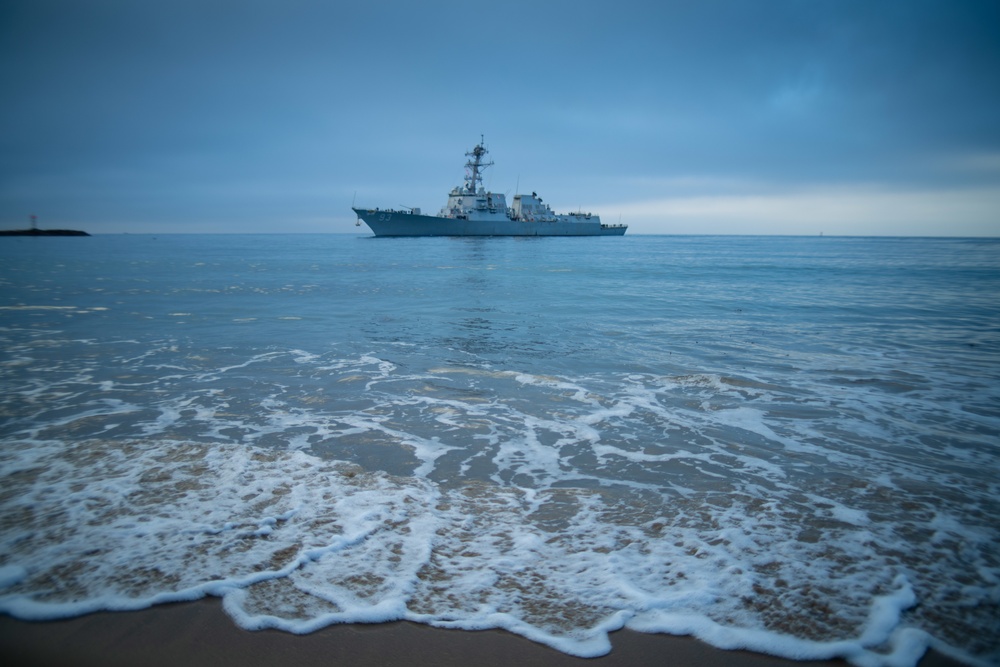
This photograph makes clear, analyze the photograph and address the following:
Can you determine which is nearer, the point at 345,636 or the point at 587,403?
the point at 345,636

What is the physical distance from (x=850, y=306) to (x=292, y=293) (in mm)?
20067

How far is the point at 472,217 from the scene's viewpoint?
3260 inches

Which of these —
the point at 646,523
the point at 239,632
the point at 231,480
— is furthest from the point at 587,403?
the point at 239,632

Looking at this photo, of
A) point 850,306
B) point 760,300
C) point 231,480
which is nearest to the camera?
point 231,480

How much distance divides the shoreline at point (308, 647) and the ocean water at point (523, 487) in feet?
0.26

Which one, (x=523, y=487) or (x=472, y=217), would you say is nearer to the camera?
(x=523, y=487)

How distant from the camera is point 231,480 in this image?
4.06 meters

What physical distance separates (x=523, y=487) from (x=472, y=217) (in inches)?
3212

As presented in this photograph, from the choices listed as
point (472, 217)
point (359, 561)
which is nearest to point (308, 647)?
point (359, 561)

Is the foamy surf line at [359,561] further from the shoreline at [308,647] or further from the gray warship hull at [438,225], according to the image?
the gray warship hull at [438,225]

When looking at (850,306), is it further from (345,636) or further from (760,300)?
(345,636)

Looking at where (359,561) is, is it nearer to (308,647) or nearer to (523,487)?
(308,647)

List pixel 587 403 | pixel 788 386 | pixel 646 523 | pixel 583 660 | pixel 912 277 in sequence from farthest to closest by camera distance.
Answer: pixel 912 277 < pixel 788 386 < pixel 587 403 < pixel 646 523 < pixel 583 660

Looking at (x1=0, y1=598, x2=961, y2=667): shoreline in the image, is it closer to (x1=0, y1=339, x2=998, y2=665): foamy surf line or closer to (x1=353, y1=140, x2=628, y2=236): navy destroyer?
(x1=0, y1=339, x2=998, y2=665): foamy surf line
